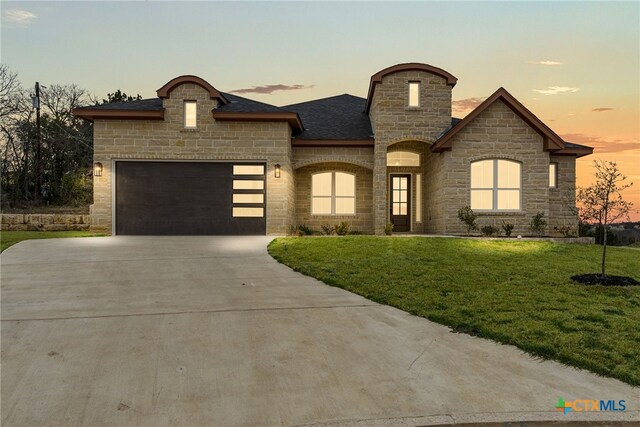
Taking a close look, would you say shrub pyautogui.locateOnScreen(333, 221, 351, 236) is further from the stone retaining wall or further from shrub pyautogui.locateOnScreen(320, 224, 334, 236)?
the stone retaining wall

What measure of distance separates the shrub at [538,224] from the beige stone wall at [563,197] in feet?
5.69

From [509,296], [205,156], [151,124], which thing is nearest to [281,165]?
[205,156]

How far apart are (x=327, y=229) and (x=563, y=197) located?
32.7ft

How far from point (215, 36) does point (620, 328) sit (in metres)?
17.6

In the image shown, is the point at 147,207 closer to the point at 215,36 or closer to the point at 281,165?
the point at 281,165

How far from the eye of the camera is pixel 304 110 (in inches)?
904

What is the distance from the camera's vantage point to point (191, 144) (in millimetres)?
17062

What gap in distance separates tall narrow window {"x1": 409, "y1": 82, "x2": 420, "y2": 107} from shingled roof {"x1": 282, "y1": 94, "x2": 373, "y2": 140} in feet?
7.17

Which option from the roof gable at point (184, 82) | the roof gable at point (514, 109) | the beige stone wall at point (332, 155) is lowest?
the beige stone wall at point (332, 155)

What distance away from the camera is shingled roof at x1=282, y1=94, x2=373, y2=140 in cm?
1916

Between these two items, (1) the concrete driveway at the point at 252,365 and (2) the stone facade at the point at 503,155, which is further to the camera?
(2) the stone facade at the point at 503,155

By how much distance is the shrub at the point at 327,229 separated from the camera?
740 inches

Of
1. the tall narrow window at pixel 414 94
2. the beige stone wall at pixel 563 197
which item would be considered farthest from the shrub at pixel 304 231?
the beige stone wall at pixel 563 197

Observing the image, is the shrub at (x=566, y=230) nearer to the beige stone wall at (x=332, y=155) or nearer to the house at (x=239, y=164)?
the house at (x=239, y=164)
